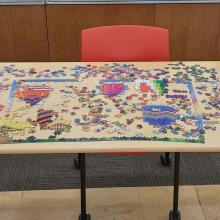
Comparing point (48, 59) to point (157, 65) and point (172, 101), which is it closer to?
point (157, 65)

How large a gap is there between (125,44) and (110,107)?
2.22 feet

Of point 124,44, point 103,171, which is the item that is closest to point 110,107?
point 124,44

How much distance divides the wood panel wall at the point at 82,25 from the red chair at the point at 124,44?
98 cm

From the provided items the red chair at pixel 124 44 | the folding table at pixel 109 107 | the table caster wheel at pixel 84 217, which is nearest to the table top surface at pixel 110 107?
the folding table at pixel 109 107

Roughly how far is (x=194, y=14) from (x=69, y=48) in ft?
3.28

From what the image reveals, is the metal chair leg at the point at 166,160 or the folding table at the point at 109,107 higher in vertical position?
the folding table at the point at 109,107

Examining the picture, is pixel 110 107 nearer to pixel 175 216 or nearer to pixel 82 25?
pixel 175 216

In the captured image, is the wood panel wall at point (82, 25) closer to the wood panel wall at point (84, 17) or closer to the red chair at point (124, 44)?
the wood panel wall at point (84, 17)

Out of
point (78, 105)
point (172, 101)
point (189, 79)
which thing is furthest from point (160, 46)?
point (78, 105)

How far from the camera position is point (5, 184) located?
2.51m

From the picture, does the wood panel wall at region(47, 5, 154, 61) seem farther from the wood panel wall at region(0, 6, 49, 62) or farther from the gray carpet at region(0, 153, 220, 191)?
the gray carpet at region(0, 153, 220, 191)

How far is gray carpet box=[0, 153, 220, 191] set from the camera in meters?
2.51

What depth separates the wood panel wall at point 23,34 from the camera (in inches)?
125

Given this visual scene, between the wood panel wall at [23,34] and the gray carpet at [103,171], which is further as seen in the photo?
the wood panel wall at [23,34]
